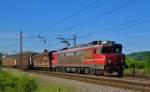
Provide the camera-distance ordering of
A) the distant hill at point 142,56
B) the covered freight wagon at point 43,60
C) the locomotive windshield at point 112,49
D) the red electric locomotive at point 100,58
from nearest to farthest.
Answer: the red electric locomotive at point 100,58 < the locomotive windshield at point 112,49 < the distant hill at point 142,56 < the covered freight wagon at point 43,60

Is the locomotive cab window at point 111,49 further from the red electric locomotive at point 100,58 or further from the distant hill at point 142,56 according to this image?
the distant hill at point 142,56

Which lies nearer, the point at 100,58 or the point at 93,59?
the point at 100,58

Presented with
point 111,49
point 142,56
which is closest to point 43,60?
point 142,56

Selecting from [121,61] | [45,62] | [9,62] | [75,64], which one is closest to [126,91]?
[121,61]

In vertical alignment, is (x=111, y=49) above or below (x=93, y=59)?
above

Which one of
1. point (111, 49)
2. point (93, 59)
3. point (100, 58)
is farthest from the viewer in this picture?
point (93, 59)

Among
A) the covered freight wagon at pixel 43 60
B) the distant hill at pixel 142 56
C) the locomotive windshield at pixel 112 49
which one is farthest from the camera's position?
the covered freight wagon at pixel 43 60

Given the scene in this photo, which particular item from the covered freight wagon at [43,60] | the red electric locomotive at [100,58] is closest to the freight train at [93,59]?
the red electric locomotive at [100,58]

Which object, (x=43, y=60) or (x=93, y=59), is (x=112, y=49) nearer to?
(x=93, y=59)

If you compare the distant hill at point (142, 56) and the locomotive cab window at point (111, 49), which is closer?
the locomotive cab window at point (111, 49)

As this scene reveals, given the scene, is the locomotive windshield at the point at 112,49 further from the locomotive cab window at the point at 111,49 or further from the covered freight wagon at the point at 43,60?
the covered freight wagon at the point at 43,60

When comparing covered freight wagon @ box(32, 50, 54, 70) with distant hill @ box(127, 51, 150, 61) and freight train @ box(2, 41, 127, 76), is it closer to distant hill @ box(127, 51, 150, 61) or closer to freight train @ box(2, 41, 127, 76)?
freight train @ box(2, 41, 127, 76)

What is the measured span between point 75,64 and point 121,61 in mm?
9101

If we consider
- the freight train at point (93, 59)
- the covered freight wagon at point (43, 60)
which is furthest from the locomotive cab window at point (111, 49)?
the covered freight wagon at point (43, 60)
